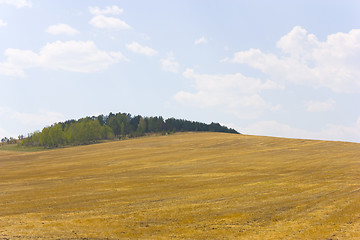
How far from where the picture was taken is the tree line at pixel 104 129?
99.8 meters

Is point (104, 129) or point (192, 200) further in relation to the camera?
point (104, 129)

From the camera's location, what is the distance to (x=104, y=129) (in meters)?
107

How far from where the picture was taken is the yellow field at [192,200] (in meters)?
15.6

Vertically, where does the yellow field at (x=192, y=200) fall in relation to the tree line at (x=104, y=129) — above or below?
below

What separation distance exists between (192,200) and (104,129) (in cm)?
8894

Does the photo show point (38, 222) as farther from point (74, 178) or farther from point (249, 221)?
point (74, 178)

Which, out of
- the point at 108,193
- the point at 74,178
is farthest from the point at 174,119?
the point at 108,193

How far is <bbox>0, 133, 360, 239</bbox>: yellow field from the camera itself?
15.6 metres

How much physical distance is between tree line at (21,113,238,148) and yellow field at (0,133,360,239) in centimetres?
6150

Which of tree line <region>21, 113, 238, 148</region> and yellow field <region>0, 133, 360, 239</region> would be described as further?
tree line <region>21, 113, 238, 148</region>

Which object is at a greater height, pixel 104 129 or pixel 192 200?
pixel 104 129

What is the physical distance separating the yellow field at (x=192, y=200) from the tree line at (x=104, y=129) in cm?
6150

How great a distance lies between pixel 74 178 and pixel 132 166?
331 inches

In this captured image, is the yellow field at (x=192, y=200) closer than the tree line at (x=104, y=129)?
Yes
